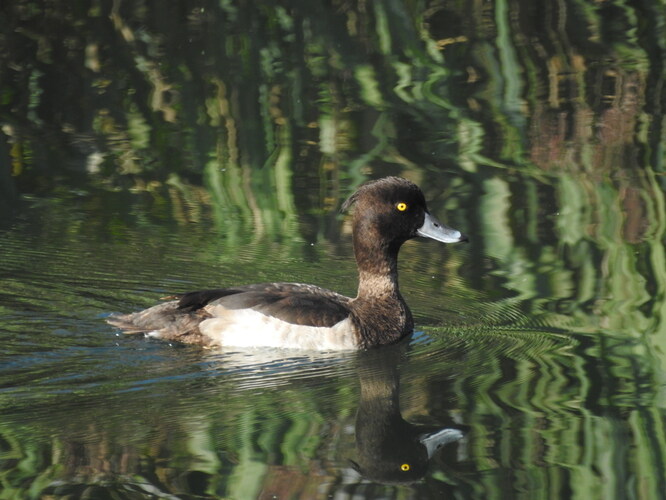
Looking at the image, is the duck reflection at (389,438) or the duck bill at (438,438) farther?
the duck bill at (438,438)

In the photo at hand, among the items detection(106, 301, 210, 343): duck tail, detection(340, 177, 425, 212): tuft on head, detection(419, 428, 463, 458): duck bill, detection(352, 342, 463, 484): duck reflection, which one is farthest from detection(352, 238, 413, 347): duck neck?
detection(419, 428, 463, 458): duck bill

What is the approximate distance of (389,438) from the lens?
257 inches

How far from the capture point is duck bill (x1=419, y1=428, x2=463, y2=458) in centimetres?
632

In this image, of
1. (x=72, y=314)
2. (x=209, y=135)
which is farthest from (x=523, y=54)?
(x=72, y=314)

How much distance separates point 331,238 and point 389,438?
370 centimetres

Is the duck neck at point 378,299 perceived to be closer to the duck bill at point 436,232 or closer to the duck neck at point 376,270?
the duck neck at point 376,270

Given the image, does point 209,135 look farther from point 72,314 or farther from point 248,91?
point 72,314

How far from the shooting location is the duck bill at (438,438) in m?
6.32

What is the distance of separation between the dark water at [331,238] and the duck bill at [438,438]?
2.4 inches

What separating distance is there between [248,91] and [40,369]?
278 inches

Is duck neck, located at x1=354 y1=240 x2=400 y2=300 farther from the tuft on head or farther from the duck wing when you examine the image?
the duck wing

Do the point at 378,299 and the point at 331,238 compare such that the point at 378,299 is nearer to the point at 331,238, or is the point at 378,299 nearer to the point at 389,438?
the point at 331,238

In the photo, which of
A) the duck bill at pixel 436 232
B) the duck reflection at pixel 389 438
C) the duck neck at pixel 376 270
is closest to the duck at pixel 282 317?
the duck neck at pixel 376 270

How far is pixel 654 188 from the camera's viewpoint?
35.1ft
